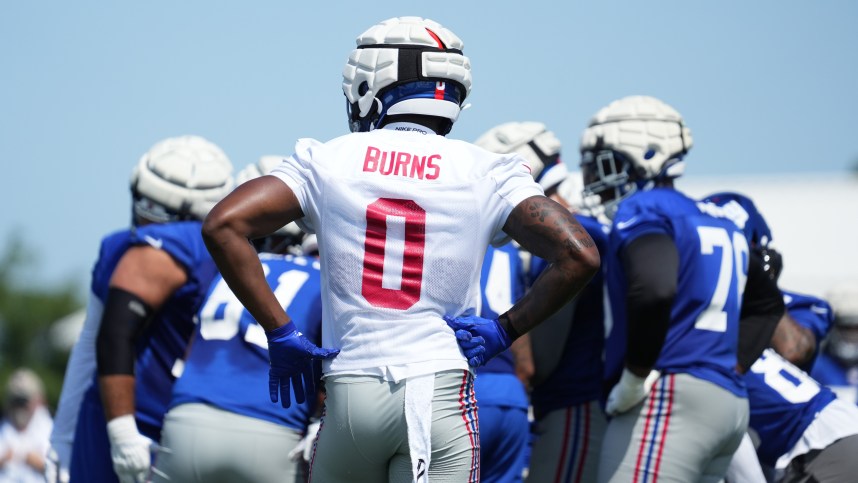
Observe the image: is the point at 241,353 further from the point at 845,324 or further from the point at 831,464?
the point at 845,324

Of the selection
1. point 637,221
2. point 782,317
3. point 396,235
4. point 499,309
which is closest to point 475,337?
point 396,235

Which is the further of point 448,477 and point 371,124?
point 371,124

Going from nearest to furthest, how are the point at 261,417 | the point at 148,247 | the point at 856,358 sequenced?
the point at 261,417 → the point at 148,247 → the point at 856,358

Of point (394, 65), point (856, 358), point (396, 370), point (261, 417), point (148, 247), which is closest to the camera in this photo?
point (396, 370)

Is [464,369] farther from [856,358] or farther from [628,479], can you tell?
[856,358]

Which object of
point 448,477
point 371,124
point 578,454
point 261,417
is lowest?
point 578,454

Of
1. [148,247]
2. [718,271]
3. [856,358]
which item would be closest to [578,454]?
[718,271]

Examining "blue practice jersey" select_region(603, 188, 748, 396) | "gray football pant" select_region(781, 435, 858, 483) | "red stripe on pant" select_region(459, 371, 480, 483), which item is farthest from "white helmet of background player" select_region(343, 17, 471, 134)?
"gray football pant" select_region(781, 435, 858, 483)

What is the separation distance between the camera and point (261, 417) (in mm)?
5352

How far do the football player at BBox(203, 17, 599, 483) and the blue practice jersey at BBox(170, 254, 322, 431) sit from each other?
4.14 feet

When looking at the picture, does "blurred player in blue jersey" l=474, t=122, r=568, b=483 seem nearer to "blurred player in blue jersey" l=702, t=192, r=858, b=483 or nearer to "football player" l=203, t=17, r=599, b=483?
"blurred player in blue jersey" l=702, t=192, r=858, b=483

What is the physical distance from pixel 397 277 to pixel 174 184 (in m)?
2.56

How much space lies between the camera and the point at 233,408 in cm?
531

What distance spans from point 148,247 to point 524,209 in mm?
2328
